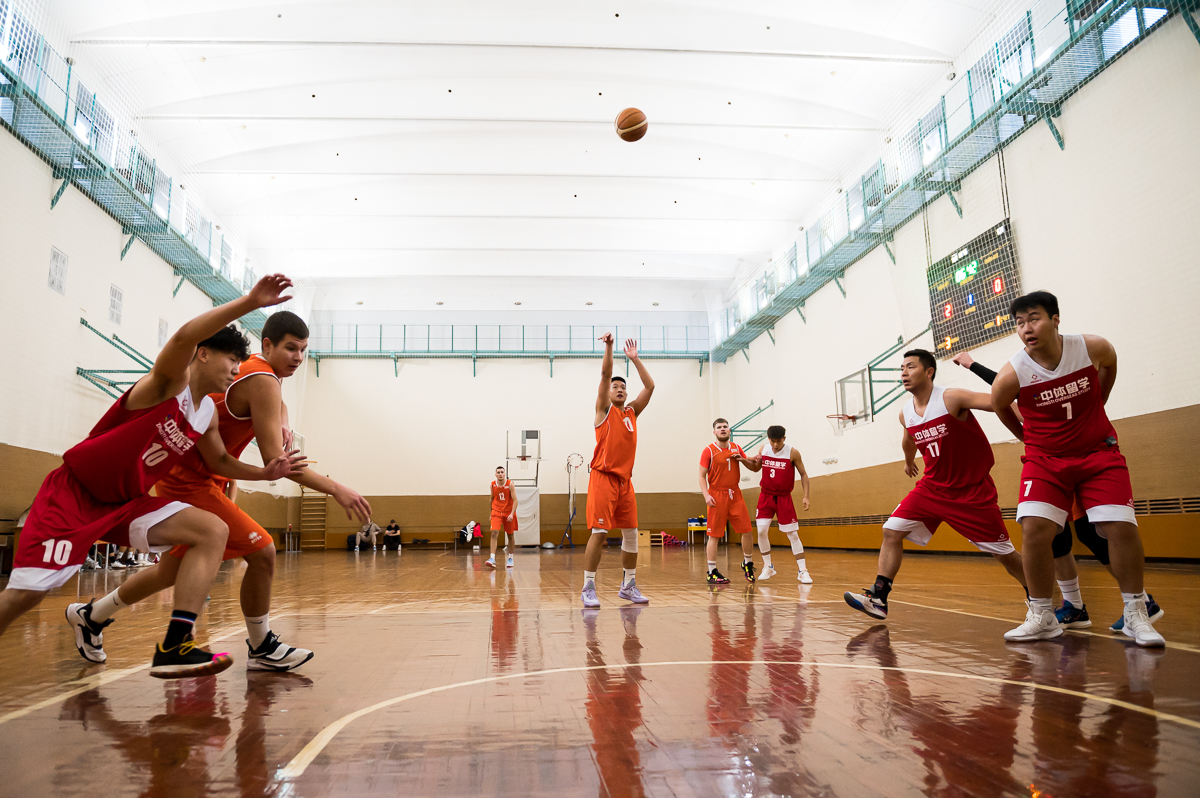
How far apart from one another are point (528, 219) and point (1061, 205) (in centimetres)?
1418

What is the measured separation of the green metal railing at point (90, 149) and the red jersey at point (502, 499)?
30.2 ft

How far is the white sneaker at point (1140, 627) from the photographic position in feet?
11.4

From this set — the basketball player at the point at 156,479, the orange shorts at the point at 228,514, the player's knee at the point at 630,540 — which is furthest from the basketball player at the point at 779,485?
the basketball player at the point at 156,479

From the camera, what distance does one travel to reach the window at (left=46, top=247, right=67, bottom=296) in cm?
1310

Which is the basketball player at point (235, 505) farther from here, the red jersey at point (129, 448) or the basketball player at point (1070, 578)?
the basketball player at point (1070, 578)

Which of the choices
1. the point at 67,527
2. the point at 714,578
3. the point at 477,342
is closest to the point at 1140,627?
the point at 67,527

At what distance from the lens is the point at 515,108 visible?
54.3ft

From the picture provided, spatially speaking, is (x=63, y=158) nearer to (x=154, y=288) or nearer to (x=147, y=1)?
(x=147, y=1)

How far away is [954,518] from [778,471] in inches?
160

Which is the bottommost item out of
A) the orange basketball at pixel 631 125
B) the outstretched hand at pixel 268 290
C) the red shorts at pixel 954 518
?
the red shorts at pixel 954 518

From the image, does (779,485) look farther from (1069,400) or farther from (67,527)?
(67,527)

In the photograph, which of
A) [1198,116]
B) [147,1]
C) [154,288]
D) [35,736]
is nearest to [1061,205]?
[1198,116]

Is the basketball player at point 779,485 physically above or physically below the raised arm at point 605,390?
below

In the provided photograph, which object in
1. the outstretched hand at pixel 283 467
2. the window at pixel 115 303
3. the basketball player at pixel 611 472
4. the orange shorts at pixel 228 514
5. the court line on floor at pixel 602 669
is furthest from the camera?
the window at pixel 115 303
